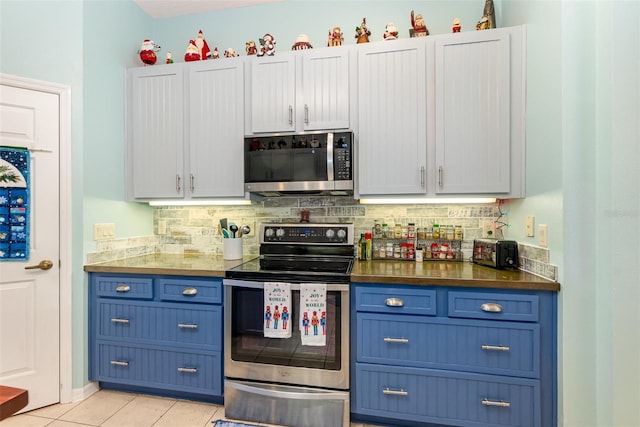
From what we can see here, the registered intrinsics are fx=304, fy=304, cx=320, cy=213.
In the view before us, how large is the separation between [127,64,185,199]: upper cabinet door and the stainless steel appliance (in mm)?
1031

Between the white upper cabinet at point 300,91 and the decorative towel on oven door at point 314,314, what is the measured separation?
1.14 metres

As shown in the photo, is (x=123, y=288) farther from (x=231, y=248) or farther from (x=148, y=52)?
(x=148, y=52)

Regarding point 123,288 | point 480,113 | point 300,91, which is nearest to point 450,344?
point 480,113

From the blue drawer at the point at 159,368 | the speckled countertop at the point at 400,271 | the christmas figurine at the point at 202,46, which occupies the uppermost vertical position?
the christmas figurine at the point at 202,46

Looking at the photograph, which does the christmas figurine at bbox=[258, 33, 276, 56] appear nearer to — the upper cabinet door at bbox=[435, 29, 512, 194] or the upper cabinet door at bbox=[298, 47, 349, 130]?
the upper cabinet door at bbox=[298, 47, 349, 130]

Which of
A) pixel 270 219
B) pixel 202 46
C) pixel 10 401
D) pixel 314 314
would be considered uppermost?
pixel 202 46

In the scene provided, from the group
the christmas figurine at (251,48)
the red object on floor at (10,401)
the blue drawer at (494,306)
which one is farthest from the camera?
the christmas figurine at (251,48)

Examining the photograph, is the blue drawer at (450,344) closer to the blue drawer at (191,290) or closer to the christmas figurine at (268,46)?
the blue drawer at (191,290)

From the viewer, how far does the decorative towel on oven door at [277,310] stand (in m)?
1.84

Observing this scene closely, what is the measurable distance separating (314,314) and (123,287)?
4.52 feet

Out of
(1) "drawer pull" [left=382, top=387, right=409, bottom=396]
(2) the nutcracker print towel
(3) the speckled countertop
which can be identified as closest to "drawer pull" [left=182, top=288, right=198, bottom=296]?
(3) the speckled countertop

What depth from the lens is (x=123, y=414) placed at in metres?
1.98

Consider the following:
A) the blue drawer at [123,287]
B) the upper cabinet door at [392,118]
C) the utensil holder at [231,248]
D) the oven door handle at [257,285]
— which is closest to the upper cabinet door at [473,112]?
the upper cabinet door at [392,118]

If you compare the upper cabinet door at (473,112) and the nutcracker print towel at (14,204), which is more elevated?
the upper cabinet door at (473,112)
